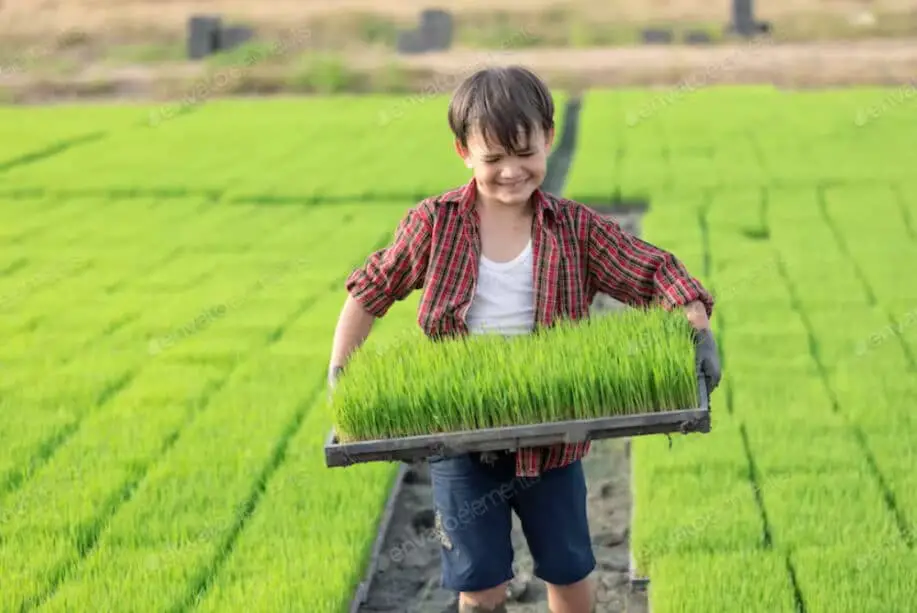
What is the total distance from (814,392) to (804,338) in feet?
2.42

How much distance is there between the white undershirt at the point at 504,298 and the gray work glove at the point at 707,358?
39cm

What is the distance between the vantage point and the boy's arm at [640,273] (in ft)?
8.92

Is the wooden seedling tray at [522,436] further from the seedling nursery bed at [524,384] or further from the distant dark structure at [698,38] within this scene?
the distant dark structure at [698,38]

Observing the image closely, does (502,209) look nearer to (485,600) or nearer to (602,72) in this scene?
(485,600)

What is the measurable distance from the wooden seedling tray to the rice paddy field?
0.97 meters

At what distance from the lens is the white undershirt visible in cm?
277

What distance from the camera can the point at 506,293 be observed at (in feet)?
9.15

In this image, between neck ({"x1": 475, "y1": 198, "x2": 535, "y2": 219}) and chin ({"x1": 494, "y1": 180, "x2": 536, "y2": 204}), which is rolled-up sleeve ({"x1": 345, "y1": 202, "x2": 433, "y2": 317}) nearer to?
neck ({"x1": 475, "y1": 198, "x2": 535, "y2": 219})

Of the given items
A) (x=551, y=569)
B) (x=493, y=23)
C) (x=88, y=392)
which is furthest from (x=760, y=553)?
(x=493, y=23)

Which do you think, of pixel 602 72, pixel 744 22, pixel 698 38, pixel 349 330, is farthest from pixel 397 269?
pixel 744 22

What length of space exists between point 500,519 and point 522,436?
39 centimetres

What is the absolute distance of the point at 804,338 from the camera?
558cm

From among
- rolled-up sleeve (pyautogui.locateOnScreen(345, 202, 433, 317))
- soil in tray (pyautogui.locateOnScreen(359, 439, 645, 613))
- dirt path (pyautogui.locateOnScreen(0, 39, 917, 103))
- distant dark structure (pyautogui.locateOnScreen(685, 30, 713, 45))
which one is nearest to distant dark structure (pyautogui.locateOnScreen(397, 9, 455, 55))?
dirt path (pyautogui.locateOnScreen(0, 39, 917, 103))

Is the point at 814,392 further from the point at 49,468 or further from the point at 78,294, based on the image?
the point at 78,294
